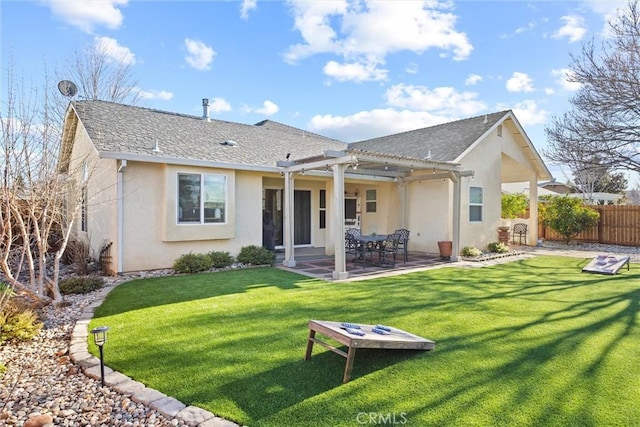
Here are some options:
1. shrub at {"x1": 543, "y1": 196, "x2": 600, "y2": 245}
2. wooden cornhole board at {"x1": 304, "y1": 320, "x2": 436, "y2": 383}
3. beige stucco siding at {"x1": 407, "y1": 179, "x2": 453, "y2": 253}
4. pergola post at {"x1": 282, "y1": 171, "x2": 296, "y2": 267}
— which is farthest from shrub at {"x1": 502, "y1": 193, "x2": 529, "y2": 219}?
wooden cornhole board at {"x1": 304, "y1": 320, "x2": 436, "y2": 383}

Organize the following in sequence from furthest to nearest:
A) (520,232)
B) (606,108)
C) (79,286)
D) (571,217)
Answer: (520,232), (571,217), (606,108), (79,286)

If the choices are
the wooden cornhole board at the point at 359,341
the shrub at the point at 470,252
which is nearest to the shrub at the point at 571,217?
the shrub at the point at 470,252

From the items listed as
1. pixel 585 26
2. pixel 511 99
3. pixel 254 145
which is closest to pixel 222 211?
pixel 254 145

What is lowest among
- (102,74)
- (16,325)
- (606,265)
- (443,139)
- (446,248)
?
(16,325)

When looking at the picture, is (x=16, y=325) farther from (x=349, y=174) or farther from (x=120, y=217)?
(x=349, y=174)

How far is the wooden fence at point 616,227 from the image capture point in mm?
16531

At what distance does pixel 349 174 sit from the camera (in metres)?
13.0

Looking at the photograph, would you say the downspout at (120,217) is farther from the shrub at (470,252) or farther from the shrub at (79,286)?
the shrub at (470,252)

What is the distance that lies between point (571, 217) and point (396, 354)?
16.4 m

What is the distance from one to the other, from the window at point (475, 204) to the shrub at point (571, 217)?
5.02 metres

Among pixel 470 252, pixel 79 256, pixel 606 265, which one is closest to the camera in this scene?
pixel 606 265

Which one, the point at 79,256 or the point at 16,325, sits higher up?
the point at 79,256

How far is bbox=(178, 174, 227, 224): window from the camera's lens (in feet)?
33.5

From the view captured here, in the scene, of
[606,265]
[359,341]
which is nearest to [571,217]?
[606,265]
